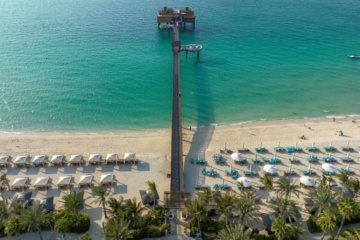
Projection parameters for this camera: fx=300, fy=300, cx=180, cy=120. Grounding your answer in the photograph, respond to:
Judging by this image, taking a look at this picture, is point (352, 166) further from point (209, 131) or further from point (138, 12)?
point (138, 12)

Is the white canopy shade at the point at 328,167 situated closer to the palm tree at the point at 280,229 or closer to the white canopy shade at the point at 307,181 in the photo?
the white canopy shade at the point at 307,181

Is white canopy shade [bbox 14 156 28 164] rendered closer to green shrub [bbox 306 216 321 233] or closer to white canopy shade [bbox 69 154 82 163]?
white canopy shade [bbox 69 154 82 163]

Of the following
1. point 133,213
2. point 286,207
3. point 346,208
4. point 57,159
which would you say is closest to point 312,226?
point 346,208

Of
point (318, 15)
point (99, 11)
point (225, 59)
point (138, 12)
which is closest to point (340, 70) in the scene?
point (225, 59)

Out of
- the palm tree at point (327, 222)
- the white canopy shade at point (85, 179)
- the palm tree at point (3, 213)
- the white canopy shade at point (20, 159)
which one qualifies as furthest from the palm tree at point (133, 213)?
the white canopy shade at point (20, 159)

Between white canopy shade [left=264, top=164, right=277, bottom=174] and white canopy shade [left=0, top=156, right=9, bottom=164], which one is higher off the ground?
white canopy shade [left=264, top=164, right=277, bottom=174]

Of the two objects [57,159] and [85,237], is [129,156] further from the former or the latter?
[85,237]

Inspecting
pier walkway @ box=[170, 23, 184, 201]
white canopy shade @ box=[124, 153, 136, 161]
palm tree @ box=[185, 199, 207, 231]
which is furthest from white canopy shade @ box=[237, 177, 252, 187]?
white canopy shade @ box=[124, 153, 136, 161]
